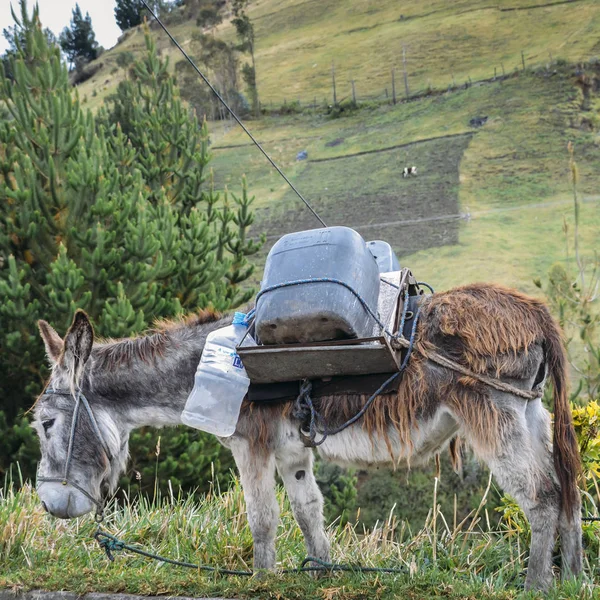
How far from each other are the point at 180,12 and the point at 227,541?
14.0 metres

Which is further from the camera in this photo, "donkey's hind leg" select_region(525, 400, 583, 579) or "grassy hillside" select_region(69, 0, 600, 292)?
"grassy hillside" select_region(69, 0, 600, 292)

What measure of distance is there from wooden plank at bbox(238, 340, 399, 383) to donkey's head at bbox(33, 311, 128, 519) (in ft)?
3.56

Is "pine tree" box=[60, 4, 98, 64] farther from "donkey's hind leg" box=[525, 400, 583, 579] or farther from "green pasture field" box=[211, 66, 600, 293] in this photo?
"donkey's hind leg" box=[525, 400, 583, 579]

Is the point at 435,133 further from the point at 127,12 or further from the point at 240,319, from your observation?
the point at 240,319

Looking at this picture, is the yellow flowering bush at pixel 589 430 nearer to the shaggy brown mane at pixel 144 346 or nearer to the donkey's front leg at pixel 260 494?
the donkey's front leg at pixel 260 494

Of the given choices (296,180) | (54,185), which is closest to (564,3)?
(296,180)

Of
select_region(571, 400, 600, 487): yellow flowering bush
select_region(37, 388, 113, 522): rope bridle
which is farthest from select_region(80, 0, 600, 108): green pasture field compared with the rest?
select_region(37, 388, 113, 522): rope bridle

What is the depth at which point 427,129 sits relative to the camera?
13594 mm

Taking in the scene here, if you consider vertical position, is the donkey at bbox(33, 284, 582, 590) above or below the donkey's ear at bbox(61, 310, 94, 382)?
below

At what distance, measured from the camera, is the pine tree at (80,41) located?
57.4ft

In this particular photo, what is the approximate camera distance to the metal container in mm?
4434

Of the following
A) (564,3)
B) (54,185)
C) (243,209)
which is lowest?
(243,209)

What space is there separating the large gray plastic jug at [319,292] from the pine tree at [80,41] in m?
15.7

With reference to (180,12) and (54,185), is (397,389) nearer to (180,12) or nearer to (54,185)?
(54,185)
